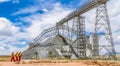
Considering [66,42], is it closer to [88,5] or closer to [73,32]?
[73,32]

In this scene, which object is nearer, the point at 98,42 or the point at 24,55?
the point at 98,42

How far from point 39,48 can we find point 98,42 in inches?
682

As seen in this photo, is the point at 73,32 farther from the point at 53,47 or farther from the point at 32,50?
the point at 32,50

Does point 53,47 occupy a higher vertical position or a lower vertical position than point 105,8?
lower

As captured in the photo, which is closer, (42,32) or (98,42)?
(98,42)

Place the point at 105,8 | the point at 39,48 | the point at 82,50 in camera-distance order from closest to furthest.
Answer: the point at 105,8
the point at 82,50
the point at 39,48

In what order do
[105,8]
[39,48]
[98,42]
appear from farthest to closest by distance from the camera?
[39,48]
[98,42]
[105,8]

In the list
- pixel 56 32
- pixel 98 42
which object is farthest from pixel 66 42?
pixel 98 42

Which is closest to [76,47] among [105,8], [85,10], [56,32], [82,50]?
[82,50]

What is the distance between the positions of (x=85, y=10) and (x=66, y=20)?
1073cm

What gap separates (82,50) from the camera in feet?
201

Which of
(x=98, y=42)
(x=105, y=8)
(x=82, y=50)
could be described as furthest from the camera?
(x=82, y=50)

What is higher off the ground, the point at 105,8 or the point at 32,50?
the point at 105,8

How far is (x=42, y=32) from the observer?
68.6m
